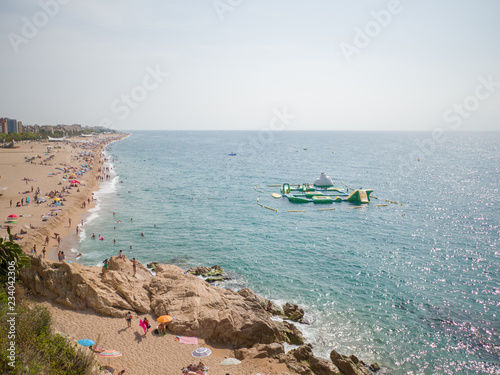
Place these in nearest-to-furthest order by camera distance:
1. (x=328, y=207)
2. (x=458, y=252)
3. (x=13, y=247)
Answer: (x=13, y=247), (x=458, y=252), (x=328, y=207)

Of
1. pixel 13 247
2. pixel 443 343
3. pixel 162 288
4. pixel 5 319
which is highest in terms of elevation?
pixel 13 247

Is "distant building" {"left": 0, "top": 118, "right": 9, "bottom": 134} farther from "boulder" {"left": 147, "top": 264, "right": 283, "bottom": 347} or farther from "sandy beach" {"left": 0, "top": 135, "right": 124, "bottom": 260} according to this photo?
"boulder" {"left": 147, "top": 264, "right": 283, "bottom": 347}

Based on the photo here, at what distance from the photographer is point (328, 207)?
5959 centimetres

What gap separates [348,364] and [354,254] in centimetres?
2048

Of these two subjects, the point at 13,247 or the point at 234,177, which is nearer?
the point at 13,247

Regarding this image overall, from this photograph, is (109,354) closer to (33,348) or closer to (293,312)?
(33,348)

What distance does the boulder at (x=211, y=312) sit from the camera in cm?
2112

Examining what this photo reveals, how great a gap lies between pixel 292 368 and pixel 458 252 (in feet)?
101

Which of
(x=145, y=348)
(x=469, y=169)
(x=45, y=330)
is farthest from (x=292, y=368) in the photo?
(x=469, y=169)

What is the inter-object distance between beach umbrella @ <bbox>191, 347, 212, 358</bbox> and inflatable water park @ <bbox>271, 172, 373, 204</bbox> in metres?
45.1

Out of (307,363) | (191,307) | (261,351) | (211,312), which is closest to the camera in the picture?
(307,363)

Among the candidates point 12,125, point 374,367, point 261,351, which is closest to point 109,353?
point 261,351

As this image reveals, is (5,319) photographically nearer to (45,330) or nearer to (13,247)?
(45,330)

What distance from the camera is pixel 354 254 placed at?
3819 cm
